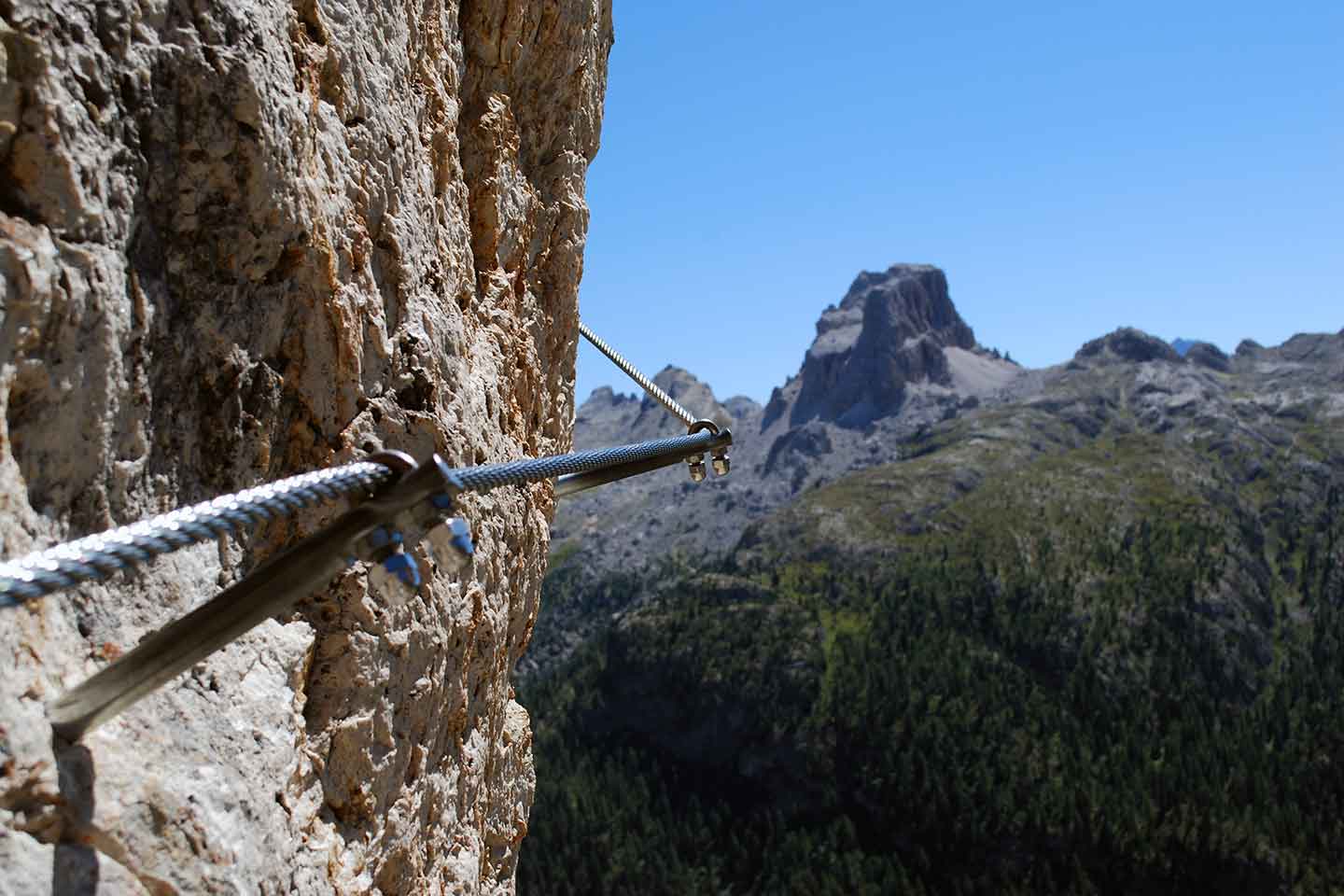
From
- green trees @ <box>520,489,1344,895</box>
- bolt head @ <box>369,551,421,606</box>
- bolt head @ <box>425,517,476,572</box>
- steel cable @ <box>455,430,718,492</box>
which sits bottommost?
green trees @ <box>520,489,1344,895</box>

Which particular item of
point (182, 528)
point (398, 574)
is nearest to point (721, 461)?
point (398, 574)

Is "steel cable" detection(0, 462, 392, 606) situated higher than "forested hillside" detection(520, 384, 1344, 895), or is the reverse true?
"steel cable" detection(0, 462, 392, 606)

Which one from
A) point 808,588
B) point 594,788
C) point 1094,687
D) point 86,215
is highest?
point 86,215

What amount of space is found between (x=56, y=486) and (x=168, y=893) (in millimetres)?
1133

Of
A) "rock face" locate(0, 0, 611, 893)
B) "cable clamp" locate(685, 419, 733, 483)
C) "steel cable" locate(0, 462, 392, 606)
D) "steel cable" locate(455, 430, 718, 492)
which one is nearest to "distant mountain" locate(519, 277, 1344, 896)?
"cable clamp" locate(685, 419, 733, 483)

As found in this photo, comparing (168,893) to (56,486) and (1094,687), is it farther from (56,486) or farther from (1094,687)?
(1094,687)

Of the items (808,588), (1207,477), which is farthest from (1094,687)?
(1207,477)

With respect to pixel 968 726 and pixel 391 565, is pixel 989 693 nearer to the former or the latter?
pixel 968 726

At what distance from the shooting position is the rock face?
250cm

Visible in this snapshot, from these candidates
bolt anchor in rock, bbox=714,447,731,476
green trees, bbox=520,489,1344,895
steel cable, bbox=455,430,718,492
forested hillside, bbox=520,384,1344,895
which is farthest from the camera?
forested hillside, bbox=520,384,1344,895

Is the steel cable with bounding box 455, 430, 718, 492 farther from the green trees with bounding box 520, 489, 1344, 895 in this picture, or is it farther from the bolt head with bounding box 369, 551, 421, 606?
the green trees with bounding box 520, 489, 1344, 895

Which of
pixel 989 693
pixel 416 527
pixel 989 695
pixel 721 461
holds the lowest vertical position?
pixel 989 695

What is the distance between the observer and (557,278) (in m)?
7.43

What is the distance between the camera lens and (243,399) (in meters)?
3.51
